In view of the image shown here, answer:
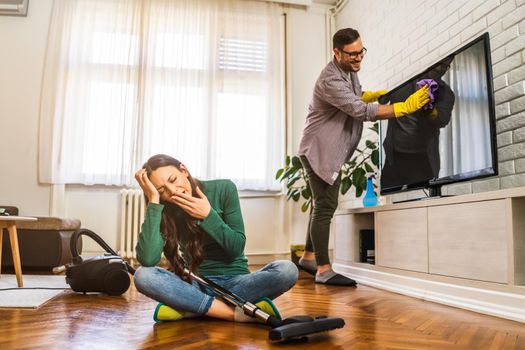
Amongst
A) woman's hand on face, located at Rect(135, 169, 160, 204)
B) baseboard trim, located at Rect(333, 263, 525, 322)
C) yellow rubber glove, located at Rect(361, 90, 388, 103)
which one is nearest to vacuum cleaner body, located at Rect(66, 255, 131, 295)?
woman's hand on face, located at Rect(135, 169, 160, 204)

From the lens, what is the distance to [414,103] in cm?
243

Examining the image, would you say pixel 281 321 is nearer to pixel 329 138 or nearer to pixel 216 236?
pixel 216 236

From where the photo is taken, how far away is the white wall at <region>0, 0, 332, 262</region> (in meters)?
4.13

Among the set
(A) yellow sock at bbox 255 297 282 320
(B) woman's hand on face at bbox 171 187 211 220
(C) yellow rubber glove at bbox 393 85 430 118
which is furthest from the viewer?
(C) yellow rubber glove at bbox 393 85 430 118

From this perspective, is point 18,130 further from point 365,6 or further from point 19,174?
point 365,6

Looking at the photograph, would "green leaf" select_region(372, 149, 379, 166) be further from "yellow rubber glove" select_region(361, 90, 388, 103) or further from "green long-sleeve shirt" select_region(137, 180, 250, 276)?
"green long-sleeve shirt" select_region(137, 180, 250, 276)

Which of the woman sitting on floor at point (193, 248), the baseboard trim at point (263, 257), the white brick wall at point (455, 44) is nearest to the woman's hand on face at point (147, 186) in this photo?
the woman sitting on floor at point (193, 248)

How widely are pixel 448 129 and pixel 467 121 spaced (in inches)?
5.9

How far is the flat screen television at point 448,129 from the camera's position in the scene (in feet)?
6.79

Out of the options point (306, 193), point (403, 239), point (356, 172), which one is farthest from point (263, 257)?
point (403, 239)

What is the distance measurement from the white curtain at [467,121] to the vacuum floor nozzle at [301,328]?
112 centimetres

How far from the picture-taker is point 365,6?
4055mm

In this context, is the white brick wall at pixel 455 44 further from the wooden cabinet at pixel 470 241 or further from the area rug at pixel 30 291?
the area rug at pixel 30 291

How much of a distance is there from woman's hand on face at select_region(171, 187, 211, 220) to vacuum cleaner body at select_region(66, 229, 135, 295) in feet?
3.52
